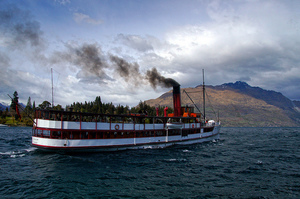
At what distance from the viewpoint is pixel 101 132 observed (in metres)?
31.1

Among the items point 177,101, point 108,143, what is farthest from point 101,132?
point 177,101

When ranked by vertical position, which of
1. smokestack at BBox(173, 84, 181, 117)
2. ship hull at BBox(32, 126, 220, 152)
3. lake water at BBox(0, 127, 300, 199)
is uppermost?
smokestack at BBox(173, 84, 181, 117)

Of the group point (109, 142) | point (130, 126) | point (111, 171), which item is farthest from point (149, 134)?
Result: point (111, 171)

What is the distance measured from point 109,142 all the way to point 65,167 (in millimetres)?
9997

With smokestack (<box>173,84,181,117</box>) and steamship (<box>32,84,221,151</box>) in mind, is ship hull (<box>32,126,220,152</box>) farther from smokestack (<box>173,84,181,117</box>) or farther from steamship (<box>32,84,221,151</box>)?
smokestack (<box>173,84,181,117</box>)

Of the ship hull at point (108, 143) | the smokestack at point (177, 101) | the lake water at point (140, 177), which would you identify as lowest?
the lake water at point (140, 177)

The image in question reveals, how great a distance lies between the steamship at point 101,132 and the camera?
92.0 ft

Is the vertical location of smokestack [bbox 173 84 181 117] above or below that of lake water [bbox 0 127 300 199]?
above

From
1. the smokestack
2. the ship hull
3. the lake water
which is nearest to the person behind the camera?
the lake water

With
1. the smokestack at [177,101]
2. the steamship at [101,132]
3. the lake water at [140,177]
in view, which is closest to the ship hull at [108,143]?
the steamship at [101,132]

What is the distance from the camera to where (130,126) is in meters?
34.7

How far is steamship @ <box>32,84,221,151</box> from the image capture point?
2803 cm

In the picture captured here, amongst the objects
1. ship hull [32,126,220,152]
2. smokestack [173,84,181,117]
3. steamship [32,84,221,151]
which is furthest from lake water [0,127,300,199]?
smokestack [173,84,181,117]

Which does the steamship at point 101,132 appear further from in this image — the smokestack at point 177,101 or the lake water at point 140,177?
the smokestack at point 177,101
